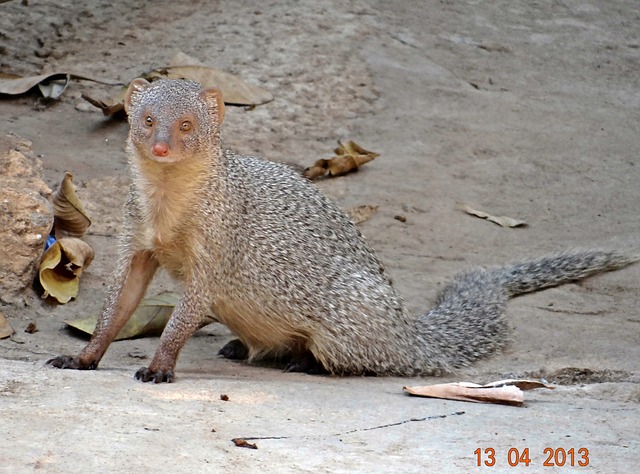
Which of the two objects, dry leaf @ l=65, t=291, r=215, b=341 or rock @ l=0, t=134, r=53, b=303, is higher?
rock @ l=0, t=134, r=53, b=303

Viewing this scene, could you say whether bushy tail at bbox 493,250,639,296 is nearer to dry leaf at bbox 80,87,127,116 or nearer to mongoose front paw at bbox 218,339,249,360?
mongoose front paw at bbox 218,339,249,360

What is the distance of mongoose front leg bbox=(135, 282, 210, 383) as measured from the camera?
3396mm

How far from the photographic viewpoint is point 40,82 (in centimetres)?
621

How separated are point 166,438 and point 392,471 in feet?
1.84

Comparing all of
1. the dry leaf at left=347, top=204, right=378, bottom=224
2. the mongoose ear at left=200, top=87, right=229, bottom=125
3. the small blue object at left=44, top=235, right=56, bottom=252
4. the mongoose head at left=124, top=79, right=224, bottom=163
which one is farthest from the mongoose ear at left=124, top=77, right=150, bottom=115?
the dry leaf at left=347, top=204, right=378, bottom=224

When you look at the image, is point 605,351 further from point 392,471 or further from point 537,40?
point 537,40

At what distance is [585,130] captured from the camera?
652cm

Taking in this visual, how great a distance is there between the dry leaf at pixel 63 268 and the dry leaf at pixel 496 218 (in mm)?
2110

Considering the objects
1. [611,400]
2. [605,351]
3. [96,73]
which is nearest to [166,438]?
[611,400]

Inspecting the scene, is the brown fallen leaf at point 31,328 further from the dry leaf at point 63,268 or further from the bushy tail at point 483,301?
the bushy tail at point 483,301

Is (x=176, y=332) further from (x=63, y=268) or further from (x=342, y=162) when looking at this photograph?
(x=342, y=162)

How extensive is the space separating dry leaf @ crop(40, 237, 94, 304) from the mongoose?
2.46 feet

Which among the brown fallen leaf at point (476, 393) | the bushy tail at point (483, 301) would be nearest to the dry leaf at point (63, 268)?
the bushy tail at point (483, 301)

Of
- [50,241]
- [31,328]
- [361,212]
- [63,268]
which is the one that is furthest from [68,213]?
[361,212]
